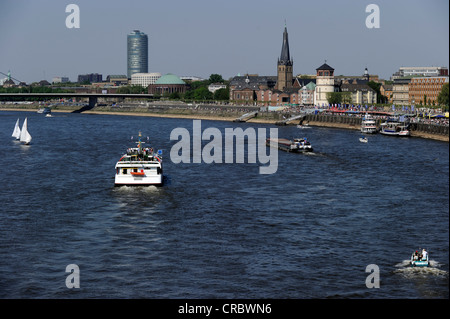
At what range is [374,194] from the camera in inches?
2341

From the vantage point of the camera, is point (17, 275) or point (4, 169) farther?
point (4, 169)

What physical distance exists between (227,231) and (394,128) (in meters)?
88.8

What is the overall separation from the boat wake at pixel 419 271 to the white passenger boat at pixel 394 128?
88719 millimetres

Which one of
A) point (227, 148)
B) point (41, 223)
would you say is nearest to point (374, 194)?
point (41, 223)

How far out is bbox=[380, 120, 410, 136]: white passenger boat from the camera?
12406 cm

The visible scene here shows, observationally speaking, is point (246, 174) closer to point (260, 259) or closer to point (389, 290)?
point (260, 259)

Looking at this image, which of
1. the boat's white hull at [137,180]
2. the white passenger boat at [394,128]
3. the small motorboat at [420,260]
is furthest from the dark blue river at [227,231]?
the white passenger boat at [394,128]

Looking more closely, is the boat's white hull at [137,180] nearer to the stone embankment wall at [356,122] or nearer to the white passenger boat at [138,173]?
the white passenger boat at [138,173]

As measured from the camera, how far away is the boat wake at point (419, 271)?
3647cm

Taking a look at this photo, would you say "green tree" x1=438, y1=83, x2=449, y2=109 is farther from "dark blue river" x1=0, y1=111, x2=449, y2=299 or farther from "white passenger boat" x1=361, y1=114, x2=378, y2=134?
"dark blue river" x1=0, y1=111, x2=449, y2=299

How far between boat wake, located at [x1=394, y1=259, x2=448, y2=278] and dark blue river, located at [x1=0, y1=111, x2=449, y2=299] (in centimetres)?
7

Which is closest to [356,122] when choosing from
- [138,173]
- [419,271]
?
[138,173]

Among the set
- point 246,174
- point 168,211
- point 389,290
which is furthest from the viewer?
point 246,174

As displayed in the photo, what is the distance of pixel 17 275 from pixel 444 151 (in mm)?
72614
